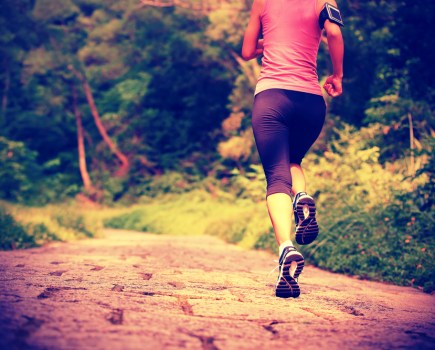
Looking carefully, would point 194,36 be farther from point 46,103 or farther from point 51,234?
point 51,234

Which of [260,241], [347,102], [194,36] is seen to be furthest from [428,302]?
[194,36]

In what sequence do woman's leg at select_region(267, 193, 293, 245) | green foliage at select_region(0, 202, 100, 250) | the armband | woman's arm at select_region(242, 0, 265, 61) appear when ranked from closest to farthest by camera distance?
1. woman's leg at select_region(267, 193, 293, 245)
2. the armband
3. woman's arm at select_region(242, 0, 265, 61)
4. green foliage at select_region(0, 202, 100, 250)

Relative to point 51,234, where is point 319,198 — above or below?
above

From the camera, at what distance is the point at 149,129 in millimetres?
34062

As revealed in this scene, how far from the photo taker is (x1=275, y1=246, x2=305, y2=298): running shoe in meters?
3.22

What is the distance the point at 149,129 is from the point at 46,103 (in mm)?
6399

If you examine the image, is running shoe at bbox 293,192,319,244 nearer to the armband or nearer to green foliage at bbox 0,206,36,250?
the armband

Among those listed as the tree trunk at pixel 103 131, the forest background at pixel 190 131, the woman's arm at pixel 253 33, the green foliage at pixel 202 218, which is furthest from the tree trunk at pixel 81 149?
the woman's arm at pixel 253 33

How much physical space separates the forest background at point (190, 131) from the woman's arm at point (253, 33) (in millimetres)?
2722

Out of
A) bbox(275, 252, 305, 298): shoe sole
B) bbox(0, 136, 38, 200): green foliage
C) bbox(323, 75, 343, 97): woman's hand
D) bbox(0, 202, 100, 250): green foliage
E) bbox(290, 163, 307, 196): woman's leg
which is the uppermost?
bbox(323, 75, 343, 97): woman's hand

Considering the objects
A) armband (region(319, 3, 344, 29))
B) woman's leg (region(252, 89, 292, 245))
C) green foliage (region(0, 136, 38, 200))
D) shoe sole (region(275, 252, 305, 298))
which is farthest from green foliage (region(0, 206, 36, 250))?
green foliage (region(0, 136, 38, 200))

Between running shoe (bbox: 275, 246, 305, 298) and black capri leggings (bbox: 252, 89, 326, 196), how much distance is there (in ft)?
1.53

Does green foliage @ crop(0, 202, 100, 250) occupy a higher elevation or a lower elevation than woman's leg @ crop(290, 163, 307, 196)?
lower

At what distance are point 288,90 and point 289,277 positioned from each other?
1.19 m
